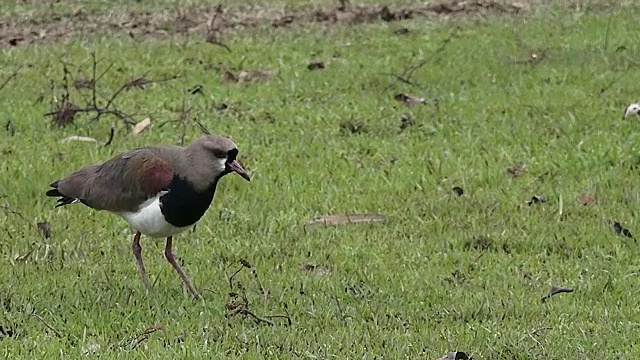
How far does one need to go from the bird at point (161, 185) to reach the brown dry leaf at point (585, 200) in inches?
106

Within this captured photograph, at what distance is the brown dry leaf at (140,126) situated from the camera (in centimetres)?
945

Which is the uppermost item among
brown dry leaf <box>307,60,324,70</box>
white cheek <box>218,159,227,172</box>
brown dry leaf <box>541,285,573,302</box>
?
white cheek <box>218,159,227,172</box>

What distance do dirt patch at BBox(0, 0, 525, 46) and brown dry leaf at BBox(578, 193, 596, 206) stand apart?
21.7ft

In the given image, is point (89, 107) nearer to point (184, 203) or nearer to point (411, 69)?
point (411, 69)

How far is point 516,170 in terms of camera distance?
838 cm

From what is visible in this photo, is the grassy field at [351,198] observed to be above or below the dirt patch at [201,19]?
above

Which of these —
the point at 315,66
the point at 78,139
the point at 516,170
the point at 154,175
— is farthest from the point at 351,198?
the point at 315,66

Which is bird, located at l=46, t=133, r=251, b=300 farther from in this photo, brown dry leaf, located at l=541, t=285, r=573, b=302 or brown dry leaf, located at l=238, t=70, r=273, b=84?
brown dry leaf, located at l=238, t=70, r=273, b=84

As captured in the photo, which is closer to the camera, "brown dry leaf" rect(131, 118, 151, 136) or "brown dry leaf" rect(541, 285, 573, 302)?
"brown dry leaf" rect(541, 285, 573, 302)

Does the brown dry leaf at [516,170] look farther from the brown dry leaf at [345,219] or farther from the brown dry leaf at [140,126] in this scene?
the brown dry leaf at [140,126]

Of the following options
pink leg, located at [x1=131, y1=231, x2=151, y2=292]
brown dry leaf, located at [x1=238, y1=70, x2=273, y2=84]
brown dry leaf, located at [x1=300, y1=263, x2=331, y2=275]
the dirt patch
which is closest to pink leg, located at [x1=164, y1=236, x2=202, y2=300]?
pink leg, located at [x1=131, y1=231, x2=151, y2=292]

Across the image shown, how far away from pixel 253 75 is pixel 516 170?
3.78 metres

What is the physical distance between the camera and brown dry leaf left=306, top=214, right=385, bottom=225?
24.2 ft

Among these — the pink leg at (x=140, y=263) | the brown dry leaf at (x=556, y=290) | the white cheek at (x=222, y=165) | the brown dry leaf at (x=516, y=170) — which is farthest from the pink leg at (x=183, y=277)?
the brown dry leaf at (x=516, y=170)
